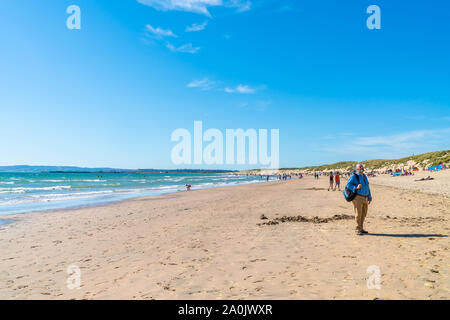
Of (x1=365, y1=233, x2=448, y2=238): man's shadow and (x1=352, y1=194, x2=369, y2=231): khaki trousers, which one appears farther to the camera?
(x1=352, y1=194, x2=369, y2=231): khaki trousers

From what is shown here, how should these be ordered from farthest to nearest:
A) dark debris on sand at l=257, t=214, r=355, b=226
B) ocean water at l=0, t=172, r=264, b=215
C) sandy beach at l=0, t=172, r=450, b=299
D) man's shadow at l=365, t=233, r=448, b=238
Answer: ocean water at l=0, t=172, r=264, b=215
dark debris on sand at l=257, t=214, r=355, b=226
man's shadow at l=365, t=233, r=448, b=238
sandy beach at l=0, t=172, r=450, b=299

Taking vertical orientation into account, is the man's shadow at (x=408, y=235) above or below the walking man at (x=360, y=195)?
below

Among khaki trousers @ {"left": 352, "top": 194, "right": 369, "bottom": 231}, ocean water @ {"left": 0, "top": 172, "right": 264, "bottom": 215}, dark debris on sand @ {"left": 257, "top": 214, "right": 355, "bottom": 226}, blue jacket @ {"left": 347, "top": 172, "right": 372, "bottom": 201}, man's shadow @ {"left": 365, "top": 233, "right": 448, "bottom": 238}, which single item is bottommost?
ocean water @ {"left": 0, "top": 172, "right": 264, "bottom": 215}

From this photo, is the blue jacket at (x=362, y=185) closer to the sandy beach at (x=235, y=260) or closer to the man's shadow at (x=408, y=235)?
the man's shadow at (x=408, y=235)

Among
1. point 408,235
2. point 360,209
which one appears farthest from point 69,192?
point 408,235

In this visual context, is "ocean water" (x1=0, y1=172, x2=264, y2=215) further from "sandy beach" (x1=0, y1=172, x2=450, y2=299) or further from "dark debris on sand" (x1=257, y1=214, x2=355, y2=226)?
"dark debris on sand" (x1=257, y1=214, x2=355, y2=226)

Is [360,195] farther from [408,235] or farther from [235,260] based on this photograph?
[235,260]

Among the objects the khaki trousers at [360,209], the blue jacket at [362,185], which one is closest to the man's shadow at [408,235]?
the khaki trousers at [360,209]

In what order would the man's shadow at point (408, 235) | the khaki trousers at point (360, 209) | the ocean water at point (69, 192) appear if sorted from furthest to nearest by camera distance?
the ocean water at point (69, 192)
the khaki trousers at point (360, 209)
the man's shadow at point (408, 235)

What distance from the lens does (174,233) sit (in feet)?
31.1

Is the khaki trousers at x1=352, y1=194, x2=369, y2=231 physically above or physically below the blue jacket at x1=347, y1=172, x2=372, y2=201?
below

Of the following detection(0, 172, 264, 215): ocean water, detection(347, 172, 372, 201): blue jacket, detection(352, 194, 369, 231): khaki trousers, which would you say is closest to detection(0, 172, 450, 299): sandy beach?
detection(352, 194, 369, 231): khaki trousers
